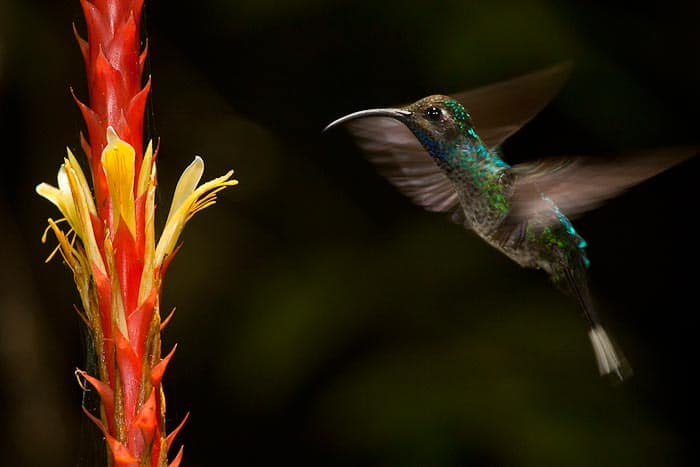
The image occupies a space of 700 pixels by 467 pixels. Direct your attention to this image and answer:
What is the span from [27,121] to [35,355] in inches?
23.0

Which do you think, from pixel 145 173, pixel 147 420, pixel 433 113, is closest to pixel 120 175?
pixel 145 173

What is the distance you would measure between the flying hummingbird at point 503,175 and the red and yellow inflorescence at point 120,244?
357mm

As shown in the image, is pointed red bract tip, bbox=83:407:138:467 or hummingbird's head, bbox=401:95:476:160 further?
hummingbird's head, bbox=401:95:476:160

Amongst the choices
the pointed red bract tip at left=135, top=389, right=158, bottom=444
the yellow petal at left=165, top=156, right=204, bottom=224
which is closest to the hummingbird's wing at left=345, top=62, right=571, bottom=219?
the yellow petal at left=165, top=156, right=204, bottom=224

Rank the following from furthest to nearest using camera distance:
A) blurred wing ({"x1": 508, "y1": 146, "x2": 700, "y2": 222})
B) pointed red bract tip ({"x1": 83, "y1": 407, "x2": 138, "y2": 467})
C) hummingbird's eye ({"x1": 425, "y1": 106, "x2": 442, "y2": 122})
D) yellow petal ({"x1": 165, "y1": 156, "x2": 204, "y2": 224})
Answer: hummingbird's eye ({"x1": 425, "y1": 106, "x2": 442, "y2": 122})
blurred wing ({"x1": 508, "y1": 146, "x2": 700, "y2": 222})
yellow petal ({"x1": 165, "y1": 156, "x2": 204, "y2": 224})
pointed red bract tip ({"x1": 83, "y1": 407, "x2": 138, "y2": 467})

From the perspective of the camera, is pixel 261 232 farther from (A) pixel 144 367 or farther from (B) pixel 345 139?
(A) pixel 144 367

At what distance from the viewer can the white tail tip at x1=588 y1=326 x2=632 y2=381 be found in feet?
3.01

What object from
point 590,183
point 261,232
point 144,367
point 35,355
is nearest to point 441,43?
point 261,232

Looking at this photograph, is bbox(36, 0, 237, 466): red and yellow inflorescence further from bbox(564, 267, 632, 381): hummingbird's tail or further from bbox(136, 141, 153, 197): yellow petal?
bbox(564, 267, 632, 381): hummingbird's tail

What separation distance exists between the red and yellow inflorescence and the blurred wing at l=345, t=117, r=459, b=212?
18.3 inches

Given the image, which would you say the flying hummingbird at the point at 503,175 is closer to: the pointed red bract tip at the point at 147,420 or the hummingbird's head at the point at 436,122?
the hummingbird's head at the point at 436,122

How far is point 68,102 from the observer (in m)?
2.11

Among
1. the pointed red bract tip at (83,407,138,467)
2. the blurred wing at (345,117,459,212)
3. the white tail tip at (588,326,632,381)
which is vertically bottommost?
the white tail tip at (588,326,632,381)

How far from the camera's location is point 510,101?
1093mm
